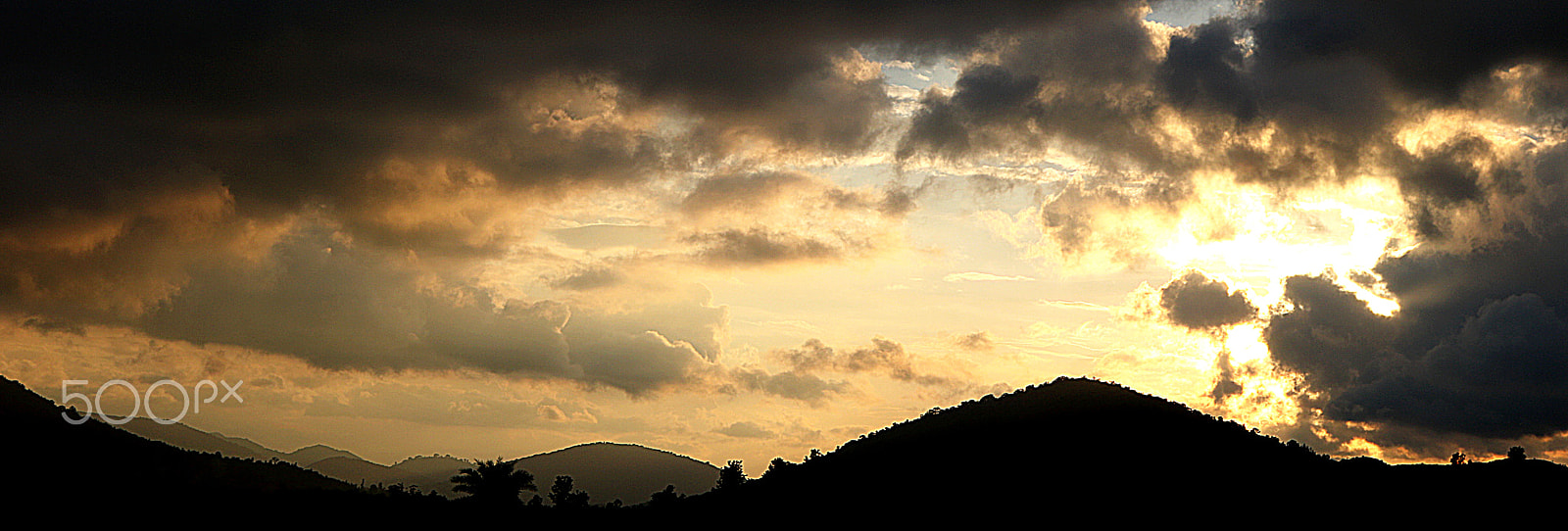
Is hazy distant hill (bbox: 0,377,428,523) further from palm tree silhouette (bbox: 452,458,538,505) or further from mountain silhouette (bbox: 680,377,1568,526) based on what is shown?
mountain silhouette (bbox: 680,377,1568,526)

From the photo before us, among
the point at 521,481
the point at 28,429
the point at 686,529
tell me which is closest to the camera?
the point at 686,529

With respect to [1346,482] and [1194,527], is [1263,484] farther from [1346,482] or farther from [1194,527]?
[1194,527]

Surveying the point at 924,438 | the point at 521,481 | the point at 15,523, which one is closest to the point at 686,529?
the point at 521,481

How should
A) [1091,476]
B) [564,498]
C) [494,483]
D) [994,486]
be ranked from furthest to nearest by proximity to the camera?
[564,498] → [494,483] → [994,486] → [1091,476]

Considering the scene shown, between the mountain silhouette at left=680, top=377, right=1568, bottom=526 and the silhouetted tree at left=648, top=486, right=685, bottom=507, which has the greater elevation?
the mountain silhouette at left=680, top=377, right=1568, bottom=526

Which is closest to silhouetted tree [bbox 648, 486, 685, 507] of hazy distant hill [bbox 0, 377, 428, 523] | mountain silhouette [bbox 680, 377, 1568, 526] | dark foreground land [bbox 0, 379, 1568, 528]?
dark foreground land [bbox 0, 379, 1568, 528]

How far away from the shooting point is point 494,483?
120438 mm

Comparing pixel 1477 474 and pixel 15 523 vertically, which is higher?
pixel 1477 474

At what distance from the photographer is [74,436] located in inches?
5586

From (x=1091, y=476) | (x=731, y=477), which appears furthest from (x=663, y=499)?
(x=1091, y=476)

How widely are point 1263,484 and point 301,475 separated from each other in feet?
445

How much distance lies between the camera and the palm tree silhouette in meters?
120

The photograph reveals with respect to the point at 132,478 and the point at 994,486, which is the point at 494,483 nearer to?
the point at 132,478

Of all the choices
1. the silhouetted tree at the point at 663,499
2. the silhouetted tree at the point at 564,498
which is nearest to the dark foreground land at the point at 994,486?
the silhouetted tree at the point at 663,499
